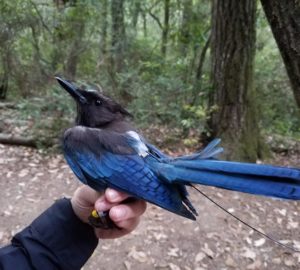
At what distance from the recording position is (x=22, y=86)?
698 centimetres

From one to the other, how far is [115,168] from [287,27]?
1.35 metres

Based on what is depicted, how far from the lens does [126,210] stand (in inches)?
70.5

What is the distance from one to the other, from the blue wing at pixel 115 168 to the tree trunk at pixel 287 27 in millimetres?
Answer: 1182

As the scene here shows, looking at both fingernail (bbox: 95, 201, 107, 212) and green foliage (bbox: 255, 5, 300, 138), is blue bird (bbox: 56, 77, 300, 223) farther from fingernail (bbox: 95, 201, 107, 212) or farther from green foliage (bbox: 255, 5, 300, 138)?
green foliage (bbox: 255, 5, 300, 138)

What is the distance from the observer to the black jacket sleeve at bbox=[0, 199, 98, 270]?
1.72 m

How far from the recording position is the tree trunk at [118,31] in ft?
23.7

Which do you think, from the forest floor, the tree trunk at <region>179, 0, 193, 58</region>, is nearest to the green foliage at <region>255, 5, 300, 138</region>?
the tree trunk at <region>179, 0, 193, 58</region>

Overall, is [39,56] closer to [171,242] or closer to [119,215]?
[171,242]

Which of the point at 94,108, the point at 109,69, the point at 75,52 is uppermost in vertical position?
the point at 75,52

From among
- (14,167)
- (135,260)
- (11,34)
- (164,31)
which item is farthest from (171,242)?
(164,31)

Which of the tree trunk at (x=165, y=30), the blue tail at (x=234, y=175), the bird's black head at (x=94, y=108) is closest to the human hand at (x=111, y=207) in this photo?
the blue tail at (x=234, y=175)

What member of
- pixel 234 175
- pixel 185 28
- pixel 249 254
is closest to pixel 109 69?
pixel 185 28

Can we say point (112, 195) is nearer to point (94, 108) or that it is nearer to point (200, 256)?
point (94, 108)

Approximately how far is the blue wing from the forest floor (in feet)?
6.23
